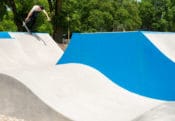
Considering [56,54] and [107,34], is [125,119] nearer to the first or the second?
[107,34]

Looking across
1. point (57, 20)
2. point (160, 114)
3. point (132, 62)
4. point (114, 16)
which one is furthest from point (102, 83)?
point (114, 16)

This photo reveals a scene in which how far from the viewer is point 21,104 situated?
7066 mm

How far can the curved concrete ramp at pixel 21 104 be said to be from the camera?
6613 mm

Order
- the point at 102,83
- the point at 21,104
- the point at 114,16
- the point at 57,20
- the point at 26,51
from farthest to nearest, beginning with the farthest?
the point at 114,16, the point at 57,20, the point at 26,51, the point at 102,83, the point at 21,104

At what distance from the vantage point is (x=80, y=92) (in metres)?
7.68

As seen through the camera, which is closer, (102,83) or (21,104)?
(21,104)

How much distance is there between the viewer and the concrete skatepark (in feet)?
22.4

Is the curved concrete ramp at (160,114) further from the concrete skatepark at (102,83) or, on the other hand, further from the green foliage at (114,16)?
the green foliage at (114,16)

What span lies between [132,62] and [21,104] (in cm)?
310

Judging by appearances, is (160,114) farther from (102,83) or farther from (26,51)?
(26,51)

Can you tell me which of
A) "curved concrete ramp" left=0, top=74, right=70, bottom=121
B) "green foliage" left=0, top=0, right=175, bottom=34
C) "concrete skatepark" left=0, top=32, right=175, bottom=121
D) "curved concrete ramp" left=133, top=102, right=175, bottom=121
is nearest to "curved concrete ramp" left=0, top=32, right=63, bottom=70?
"concrete skatepark" left=0, top=32, right=175, bottom=121

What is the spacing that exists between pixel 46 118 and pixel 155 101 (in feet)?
9.10

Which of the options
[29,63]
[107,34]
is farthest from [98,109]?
[29,63]

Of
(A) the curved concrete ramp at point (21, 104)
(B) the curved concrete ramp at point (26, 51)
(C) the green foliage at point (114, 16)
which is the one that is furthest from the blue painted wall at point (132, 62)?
(C) the green foliage at point (114, 16)
